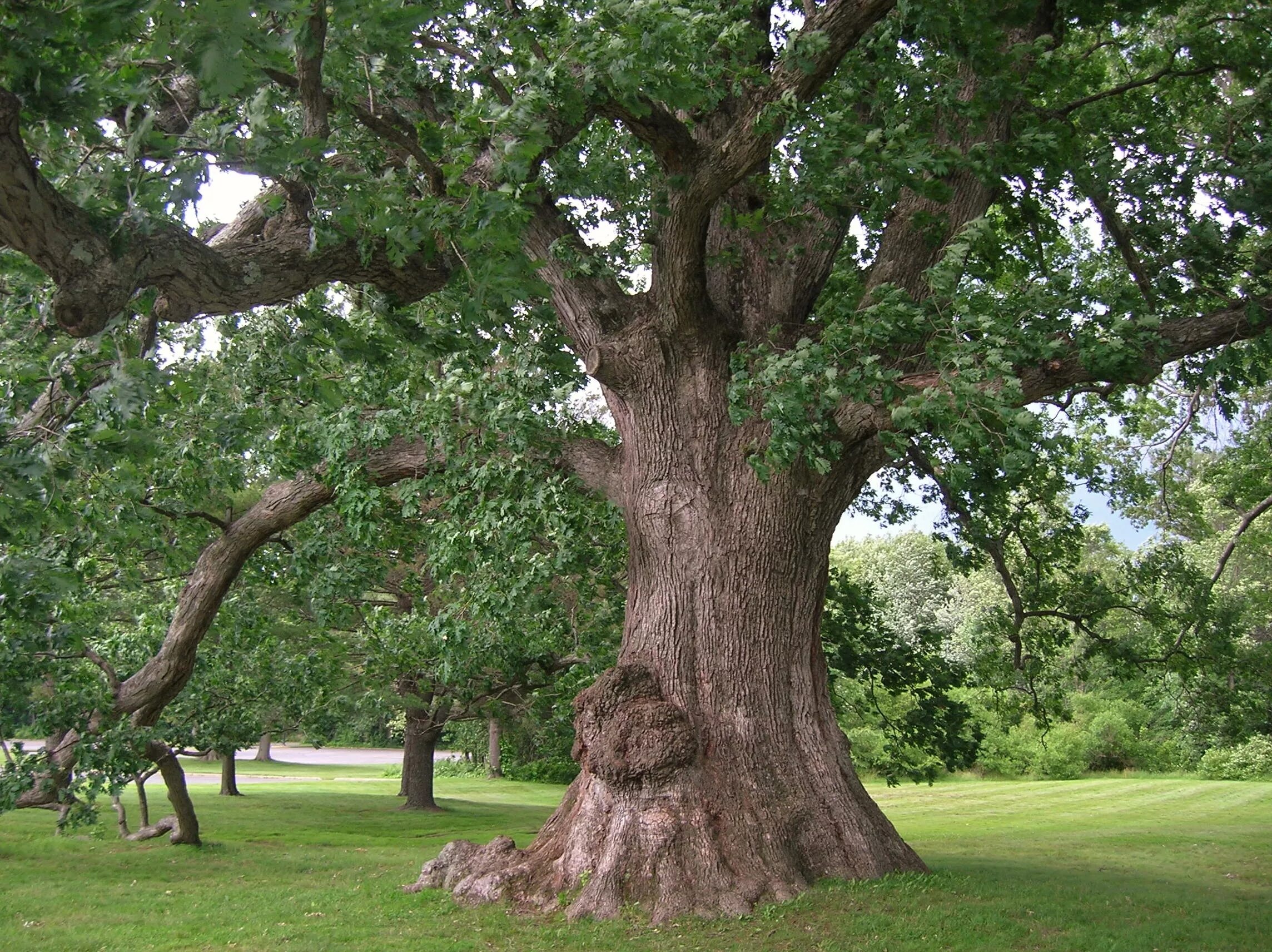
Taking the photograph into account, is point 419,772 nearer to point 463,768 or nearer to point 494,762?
point 494,762

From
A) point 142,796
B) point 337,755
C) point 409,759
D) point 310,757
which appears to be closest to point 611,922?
point 142,796

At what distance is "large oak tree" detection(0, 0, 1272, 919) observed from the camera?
20.4 feet

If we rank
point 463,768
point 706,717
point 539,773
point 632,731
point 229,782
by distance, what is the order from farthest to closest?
point 463,768 < point 539,773 < point 229,782 < point 706,717 < point 632,731

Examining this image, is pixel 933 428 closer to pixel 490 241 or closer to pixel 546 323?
pixel 490 241

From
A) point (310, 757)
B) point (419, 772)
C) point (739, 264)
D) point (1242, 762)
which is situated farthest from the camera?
point (310, 757)

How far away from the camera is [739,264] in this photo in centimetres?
973

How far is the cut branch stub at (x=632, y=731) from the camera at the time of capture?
8.30 meters

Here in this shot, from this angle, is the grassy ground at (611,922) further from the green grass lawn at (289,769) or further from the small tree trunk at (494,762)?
the green grass lawn at (289,769)

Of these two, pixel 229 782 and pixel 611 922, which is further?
pixel 229 782

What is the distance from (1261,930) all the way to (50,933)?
32.3ft

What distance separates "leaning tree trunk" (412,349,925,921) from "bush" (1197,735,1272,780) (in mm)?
25590

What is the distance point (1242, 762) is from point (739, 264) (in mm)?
27788

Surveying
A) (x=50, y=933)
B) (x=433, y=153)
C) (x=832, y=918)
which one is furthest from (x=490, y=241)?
(x=50, y=933)

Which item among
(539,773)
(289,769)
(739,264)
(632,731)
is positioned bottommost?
(539,773)
